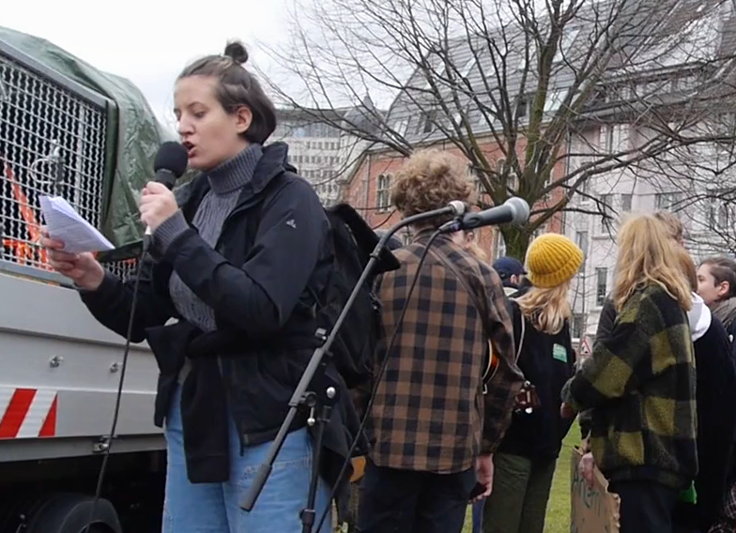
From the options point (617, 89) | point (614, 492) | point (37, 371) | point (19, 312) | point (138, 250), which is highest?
point (617, 89)

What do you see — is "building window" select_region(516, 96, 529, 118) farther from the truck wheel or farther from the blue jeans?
the blue jeans

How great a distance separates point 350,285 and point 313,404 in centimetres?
42

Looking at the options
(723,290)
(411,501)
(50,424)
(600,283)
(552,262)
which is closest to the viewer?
(50,424)

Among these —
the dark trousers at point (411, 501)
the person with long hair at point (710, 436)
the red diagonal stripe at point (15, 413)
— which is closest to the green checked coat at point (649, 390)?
the person with long hair at point (710, 436)

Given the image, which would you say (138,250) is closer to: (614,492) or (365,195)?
(614,492)

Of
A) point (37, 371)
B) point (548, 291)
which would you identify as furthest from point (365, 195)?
point (37, 371)

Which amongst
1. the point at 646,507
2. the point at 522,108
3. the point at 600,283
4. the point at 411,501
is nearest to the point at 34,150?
the point at 411,501

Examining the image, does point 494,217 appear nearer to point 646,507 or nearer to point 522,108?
point 646,507

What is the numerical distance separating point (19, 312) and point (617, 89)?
43.8 ft

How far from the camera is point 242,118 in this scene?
8.82ft

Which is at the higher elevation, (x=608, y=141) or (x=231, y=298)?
(x=608, y=141)

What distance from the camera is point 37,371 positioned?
3.32 meters

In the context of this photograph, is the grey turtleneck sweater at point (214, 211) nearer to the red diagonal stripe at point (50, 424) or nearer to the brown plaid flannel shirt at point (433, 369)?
the red diagonal stripe at point (50, 424)

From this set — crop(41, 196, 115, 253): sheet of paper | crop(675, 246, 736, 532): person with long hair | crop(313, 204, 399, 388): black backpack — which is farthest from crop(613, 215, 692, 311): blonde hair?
crop(41, 196, 115, 253): sheet of paper
